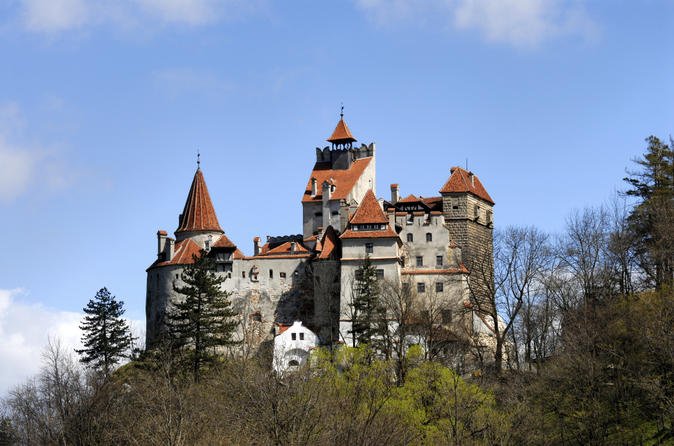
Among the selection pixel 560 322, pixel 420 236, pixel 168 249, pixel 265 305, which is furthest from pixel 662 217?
pixel 168 249

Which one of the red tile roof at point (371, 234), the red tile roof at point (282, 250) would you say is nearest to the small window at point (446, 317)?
the red tile roof at point (371, 234)

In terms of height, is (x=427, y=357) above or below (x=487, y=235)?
below

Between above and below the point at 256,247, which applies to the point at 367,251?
below

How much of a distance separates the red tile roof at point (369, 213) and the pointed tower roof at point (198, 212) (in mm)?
11940

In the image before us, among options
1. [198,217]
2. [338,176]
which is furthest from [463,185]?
[198,217]

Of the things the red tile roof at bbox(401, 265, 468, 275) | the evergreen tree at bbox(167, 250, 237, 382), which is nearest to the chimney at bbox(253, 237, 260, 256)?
the evergreen tree at bbox(167, 250, 237, 382)

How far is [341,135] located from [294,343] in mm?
21521

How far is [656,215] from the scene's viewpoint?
70375mm

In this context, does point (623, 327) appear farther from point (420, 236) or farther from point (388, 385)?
point (420, 236)

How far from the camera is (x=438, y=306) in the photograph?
85750mm

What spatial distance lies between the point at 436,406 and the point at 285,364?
23.6 metres

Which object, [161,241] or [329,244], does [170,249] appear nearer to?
[161,241]

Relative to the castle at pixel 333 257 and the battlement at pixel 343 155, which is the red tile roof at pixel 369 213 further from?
the battlement at pixel 343 155

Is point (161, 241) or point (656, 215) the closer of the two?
point (656, 215)
